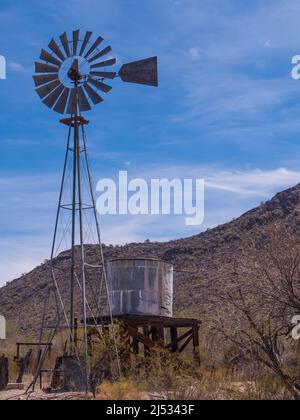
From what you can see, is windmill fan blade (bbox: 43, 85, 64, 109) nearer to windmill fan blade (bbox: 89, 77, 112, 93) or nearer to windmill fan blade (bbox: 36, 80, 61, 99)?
windmill fan blade (bbox: 36, 80, 61, 99)

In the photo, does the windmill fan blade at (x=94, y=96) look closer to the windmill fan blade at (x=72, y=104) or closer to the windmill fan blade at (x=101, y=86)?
the windmill fan blade at (x=101, y=86)

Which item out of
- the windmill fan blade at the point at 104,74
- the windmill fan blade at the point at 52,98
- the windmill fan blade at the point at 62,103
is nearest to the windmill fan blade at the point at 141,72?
the windmill fan blade at the point at 104,74

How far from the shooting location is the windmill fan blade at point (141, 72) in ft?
69.5

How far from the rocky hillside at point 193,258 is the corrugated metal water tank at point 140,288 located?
56.3 ft

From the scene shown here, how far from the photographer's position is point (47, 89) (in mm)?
21594

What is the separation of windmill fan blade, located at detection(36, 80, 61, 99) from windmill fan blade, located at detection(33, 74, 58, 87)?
0.42 feet

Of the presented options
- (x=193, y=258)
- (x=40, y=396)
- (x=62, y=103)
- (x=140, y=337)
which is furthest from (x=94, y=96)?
(x=193, y=258)

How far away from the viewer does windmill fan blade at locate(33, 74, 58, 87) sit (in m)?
21.7

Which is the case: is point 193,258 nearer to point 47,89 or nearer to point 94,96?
point 94,96

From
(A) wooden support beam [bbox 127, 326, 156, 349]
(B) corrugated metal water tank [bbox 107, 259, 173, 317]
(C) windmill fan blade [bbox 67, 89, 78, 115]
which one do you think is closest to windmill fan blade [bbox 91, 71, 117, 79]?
(C) windmill fan blade [bbox 67, 89, 78, 115]

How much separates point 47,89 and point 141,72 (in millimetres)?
2862

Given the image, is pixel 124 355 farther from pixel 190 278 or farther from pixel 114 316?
pixel 190 278
